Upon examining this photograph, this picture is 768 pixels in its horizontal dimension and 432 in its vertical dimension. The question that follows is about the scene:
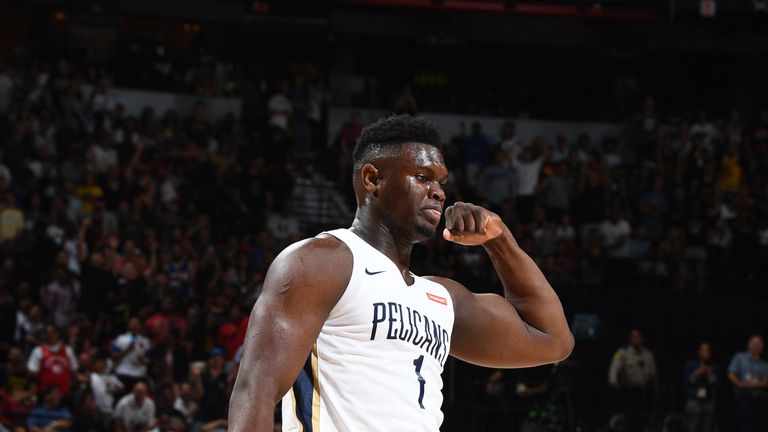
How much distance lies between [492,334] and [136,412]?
26.2 feet

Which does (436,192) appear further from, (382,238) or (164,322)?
(164,322)

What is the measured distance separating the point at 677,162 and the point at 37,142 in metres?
9.91

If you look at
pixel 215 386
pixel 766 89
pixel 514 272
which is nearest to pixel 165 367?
pixel 215 386

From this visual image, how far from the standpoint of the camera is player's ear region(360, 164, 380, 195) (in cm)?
364

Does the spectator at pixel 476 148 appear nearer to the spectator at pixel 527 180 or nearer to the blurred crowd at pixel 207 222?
the blurred crowd at pixel 207 222

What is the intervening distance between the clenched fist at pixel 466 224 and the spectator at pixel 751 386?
931cm

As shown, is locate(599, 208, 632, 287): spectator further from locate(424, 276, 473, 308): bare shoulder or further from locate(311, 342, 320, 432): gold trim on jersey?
locate(311, 342, 320, 432): gold trim on jersey

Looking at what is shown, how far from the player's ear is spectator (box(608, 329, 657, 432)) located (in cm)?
983

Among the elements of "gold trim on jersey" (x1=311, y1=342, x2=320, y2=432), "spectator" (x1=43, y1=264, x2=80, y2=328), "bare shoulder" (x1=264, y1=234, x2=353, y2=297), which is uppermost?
"bare shoulder" (x1=264, y1=234, x2=353, y2=297)

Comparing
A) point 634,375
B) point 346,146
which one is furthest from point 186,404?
point 346,146

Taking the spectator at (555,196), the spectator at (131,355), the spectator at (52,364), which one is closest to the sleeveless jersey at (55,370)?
the spectator at (52,364)

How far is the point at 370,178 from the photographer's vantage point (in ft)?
12.0

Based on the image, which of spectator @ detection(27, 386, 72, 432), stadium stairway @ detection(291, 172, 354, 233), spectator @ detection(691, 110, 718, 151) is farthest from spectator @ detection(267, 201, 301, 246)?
spectator @ detection(691, 110, 718, 151)

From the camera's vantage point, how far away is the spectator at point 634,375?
12984mm
